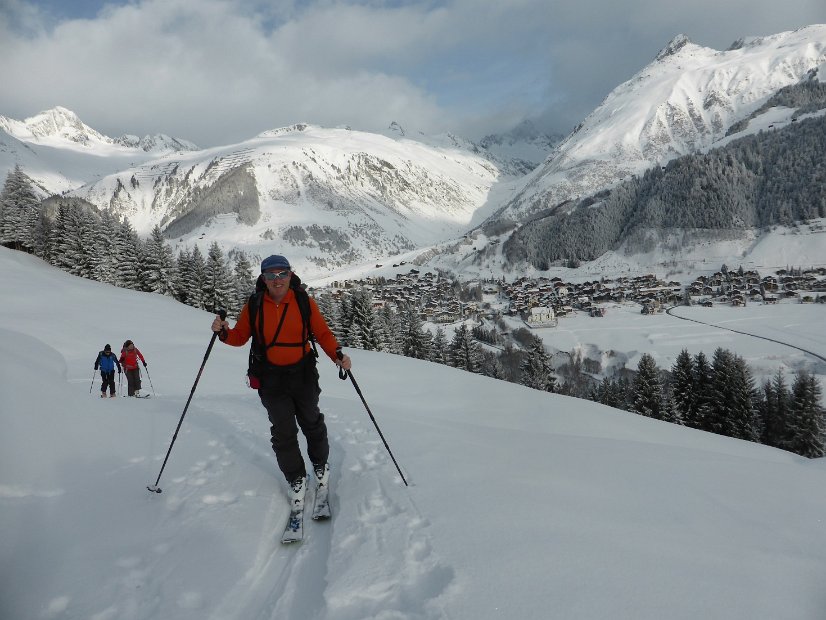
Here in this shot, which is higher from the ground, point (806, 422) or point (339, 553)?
point (339, 553)

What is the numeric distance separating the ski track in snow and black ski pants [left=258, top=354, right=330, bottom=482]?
0.60 meters

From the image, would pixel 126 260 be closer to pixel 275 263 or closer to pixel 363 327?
pixel 363 327

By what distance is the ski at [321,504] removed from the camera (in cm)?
430

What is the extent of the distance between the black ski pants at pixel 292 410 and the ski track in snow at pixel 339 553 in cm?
60

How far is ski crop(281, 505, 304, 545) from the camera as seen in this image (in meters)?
3.92

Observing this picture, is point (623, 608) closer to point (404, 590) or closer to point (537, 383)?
point (404, 590)

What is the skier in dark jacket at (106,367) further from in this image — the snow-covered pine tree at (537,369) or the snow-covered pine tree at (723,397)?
the snow-covered pine tree at (723,397)

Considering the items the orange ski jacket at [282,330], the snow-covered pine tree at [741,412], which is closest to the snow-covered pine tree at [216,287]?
the orange ski jacket at [282,330]

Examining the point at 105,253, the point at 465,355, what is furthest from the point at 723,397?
the point at 105,253

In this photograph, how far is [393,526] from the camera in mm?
3883

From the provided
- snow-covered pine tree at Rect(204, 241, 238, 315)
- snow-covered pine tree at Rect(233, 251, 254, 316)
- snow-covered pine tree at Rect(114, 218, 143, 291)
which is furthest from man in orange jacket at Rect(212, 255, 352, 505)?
snow-covered pine tree at Rect(114, 218, 143, 291)

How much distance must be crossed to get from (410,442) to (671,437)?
7124mm

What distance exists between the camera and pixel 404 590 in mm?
2975

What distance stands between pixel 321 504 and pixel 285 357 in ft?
5.30
